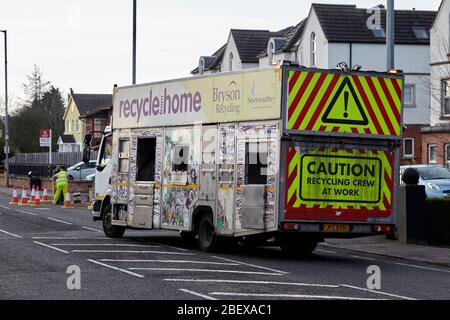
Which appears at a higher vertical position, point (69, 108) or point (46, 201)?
point (69, 108)

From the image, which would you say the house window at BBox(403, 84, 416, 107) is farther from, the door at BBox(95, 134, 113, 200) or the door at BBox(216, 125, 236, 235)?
the door at BBox(216, 125, 236, 235)

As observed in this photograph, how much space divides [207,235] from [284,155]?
292 cm

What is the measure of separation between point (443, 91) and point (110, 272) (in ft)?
119

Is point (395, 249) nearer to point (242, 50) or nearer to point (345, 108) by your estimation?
point (345, 108)

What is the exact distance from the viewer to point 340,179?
1944cm

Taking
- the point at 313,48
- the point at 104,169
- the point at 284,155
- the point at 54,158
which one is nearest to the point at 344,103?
the point at 284,155

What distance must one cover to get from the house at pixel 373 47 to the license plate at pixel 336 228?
40227 mm

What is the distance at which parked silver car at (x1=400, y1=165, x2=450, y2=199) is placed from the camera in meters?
30.5

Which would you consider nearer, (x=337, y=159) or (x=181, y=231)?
(x=337, y=159)

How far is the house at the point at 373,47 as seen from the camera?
200 feet

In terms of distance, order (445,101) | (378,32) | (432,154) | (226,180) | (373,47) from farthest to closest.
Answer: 1. (378,32)
2. (373,47)
3. (432,154)
4. (445,101)
5. (226,180)

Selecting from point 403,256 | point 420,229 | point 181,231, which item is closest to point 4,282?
point 181,231

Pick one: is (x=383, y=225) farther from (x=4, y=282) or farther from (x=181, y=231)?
(x=4, y=282)

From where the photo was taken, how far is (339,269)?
18.1 m
